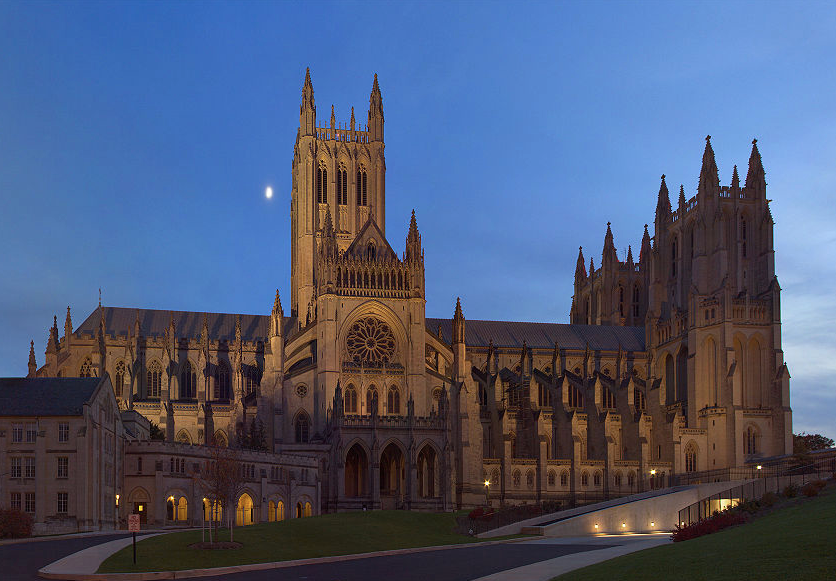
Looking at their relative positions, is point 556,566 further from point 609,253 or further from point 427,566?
point 609,253

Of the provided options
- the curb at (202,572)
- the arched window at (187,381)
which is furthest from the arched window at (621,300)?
the curb at (202,572)

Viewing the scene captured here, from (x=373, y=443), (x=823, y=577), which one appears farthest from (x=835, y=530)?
(x=373, y=443)

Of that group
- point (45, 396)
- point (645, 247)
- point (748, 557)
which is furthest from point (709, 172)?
point (748, 557)

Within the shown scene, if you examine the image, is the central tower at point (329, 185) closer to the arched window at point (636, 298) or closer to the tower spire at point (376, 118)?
the tower spire at point (376, 118)

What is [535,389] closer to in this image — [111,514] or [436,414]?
[436,414]

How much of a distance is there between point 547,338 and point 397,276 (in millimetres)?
28982

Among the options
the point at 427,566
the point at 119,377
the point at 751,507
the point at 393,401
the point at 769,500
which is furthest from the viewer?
the point at 119,377

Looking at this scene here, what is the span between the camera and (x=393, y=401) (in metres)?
102

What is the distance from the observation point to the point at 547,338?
127m

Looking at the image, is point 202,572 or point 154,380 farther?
point 154,380

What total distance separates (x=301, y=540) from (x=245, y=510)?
113 ft

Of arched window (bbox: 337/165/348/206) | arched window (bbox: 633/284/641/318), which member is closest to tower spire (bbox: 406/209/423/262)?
arched window (bbox: 337/165/348/206)

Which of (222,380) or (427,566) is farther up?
(222,380)

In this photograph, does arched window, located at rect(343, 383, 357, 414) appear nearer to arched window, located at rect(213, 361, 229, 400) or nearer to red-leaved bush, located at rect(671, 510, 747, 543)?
arched window, located at rect(213, 361, 229, 400)
